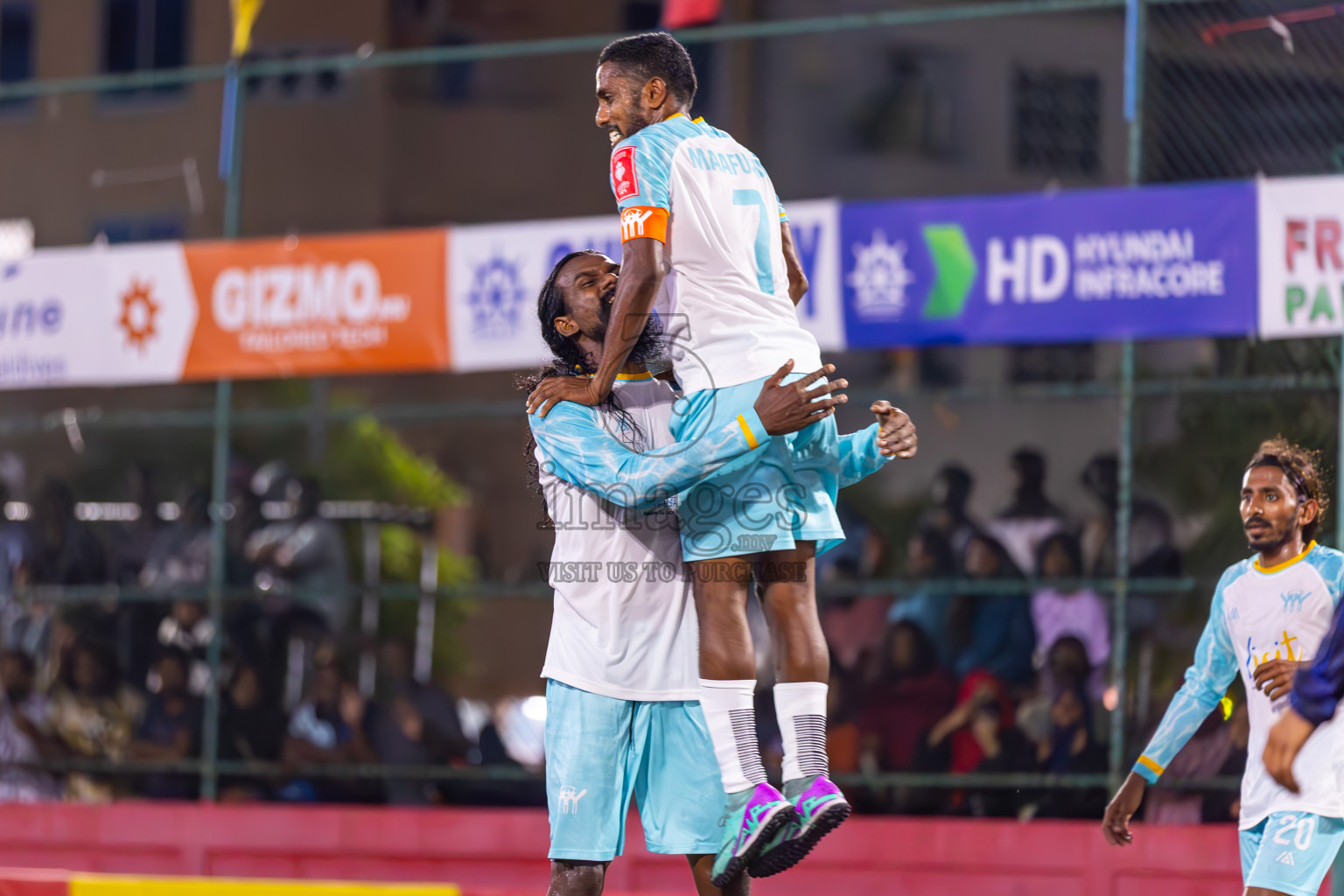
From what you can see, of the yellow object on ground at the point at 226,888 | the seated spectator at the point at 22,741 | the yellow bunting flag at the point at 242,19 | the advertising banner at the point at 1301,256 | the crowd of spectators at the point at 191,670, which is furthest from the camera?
the yellow bunting flag at the point at 242,19

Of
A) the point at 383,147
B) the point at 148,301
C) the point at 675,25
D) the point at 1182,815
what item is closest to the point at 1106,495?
the point at 1182,815

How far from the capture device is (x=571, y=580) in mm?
4797

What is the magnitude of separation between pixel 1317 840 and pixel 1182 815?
2785mm

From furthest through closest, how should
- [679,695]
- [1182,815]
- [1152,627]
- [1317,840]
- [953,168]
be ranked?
[953,168]
[1152,627]
[1182,815]
[1317,840]
[679,695]

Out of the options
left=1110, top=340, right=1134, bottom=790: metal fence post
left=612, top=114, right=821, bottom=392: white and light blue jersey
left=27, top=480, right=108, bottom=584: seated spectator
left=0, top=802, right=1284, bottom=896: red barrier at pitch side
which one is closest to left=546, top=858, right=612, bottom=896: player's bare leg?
left=612, top=114, right=821, bottom=392: white and light blue jersey

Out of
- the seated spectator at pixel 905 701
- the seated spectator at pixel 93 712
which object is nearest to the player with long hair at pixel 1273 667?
the seated spectator at pixel 905 701

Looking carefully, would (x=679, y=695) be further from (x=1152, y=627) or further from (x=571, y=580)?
(x=1152, y=627)

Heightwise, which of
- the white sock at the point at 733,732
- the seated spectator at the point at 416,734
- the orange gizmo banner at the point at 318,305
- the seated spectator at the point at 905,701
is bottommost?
the seated spectator at the point at 416,734

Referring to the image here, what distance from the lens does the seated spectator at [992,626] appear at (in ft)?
29.3

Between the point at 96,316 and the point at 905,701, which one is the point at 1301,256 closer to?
the point at 905,701

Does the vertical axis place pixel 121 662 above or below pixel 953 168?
below

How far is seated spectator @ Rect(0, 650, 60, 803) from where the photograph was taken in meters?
10.4

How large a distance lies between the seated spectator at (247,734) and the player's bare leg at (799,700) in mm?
5966

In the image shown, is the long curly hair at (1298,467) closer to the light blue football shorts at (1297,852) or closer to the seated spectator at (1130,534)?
the light blue football shorts at (1297,852)
